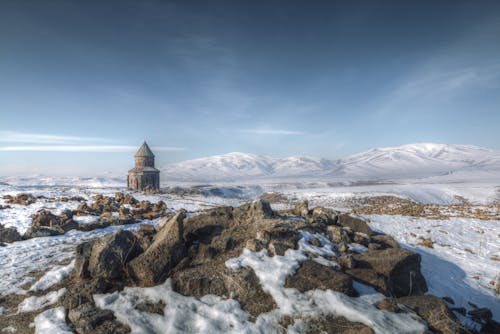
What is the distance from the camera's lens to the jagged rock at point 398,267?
22.0 feet

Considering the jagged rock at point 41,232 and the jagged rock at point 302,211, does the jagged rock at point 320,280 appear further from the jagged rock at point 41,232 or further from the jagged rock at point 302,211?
the jagged rock at point 41,232

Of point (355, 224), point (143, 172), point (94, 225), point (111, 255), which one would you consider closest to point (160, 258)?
point (111, 255)

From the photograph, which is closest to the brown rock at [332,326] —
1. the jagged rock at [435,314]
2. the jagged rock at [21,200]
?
the jagged rock at [435,314]

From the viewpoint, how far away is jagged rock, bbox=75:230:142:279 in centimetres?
597

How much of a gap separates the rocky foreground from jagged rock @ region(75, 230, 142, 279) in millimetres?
24

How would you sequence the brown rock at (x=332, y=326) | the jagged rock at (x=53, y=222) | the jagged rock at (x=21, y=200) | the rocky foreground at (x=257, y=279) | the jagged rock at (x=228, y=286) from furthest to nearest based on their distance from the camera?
the jagged rock at (x=21, y=200)
the jagged rock at (x=53, y=222)
the jagged rock at (x=228, y=286)
the rocky foreground at (x=257, y=279)
the brown rock at (x=332, y=326)

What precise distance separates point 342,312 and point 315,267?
3.96ft

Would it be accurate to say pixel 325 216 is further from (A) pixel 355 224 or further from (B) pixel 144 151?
(B) pixel 144 151

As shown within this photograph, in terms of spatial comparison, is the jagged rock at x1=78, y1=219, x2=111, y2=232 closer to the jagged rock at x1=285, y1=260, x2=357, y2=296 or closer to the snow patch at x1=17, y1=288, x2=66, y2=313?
the snow patch at x1=17, y1=288, x2=66, y2=313

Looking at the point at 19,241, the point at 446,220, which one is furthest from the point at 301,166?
the point at 19,241

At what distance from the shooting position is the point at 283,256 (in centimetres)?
640

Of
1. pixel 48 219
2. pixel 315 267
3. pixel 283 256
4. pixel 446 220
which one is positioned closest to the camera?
pixel 315 267

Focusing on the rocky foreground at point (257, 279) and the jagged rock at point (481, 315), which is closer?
the rocky foreground at point (257, 279)

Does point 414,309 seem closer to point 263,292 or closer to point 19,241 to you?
Result: point 263,292
